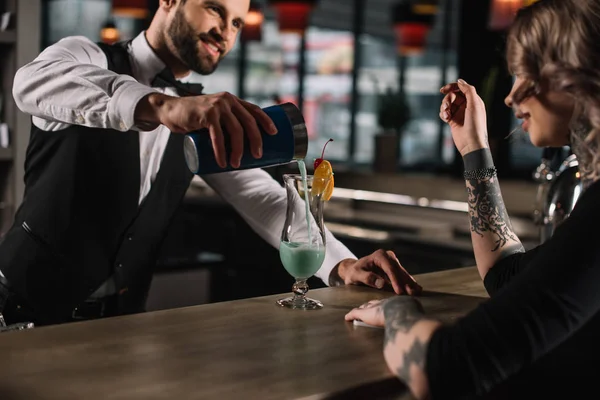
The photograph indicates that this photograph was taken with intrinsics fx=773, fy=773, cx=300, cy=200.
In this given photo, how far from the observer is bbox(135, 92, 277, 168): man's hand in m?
1.23

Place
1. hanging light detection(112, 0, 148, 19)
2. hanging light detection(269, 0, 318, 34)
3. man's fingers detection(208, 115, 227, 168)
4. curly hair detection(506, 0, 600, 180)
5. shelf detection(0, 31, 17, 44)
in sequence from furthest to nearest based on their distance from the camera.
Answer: hanging light detection(112, 0, 148, 19)
hanging light detection(269, 0, 318, 34)
shelf detection(0, 31, 17, 44)
man's fingers detection(208, 115, 227, 168)
curly hair detection(506, 0, 600, 180)

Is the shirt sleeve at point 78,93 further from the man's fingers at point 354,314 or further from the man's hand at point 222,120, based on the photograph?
the man's fingers at point 354,314

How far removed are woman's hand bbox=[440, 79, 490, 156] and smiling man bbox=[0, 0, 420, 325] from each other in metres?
0.29

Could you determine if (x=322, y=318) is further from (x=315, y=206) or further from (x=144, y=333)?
(x=144, y=333)

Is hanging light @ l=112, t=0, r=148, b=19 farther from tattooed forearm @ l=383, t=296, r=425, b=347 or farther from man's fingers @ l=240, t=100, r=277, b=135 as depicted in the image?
tattooed forearm @ l=383, t=296, r=425, b=347

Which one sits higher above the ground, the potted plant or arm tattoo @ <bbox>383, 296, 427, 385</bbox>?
arm tattoo @ <bbox>383, 296, 427, 385</bbox>

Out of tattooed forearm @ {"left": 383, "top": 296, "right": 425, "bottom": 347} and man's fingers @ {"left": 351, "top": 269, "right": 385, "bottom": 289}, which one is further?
man's fingers @ {"left": 351, "top": 269, "right": 385, "bottom": 289}

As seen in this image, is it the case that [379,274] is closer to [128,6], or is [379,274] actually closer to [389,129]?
[128,6]

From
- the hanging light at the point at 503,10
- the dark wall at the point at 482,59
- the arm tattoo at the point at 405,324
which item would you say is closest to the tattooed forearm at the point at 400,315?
the arm tattoo at the point at 405,324

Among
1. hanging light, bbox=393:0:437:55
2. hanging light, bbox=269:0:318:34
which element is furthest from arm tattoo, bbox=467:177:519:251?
hanging light, bbox=393:0:437:55

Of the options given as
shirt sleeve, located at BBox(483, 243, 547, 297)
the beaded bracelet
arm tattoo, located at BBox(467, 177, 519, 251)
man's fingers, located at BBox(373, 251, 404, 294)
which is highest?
the beaded bracelet

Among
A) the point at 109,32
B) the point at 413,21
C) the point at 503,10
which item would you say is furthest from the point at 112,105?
the point at 109,32

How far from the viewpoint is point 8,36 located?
2.84 m

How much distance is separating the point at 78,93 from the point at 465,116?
31.3 inches
